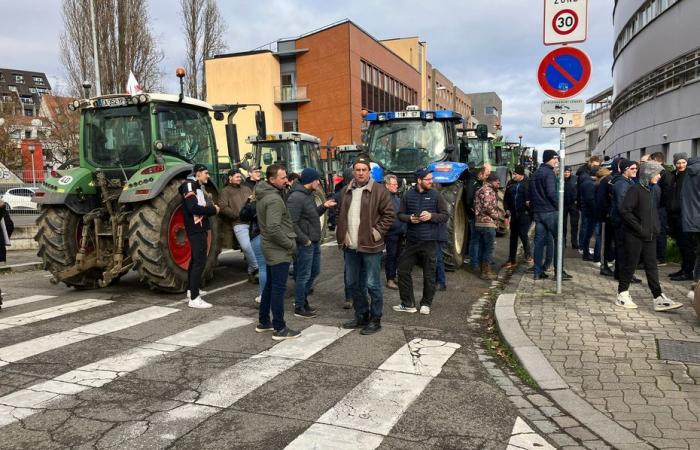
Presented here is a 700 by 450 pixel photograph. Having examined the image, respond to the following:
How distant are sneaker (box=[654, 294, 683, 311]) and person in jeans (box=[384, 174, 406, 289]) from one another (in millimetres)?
3363

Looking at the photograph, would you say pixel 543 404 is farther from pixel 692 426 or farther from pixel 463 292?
pixel 463 292

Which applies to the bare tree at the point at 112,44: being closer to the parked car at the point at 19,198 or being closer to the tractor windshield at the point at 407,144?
the parked car at the point at 19,198

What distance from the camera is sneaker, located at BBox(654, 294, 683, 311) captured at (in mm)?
6345

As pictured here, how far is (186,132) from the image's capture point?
862cm

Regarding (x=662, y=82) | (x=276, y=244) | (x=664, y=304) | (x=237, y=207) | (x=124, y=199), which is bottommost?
(x=664, y=304)

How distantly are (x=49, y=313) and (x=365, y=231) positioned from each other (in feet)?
13.8

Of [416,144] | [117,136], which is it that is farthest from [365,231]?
[416,144]

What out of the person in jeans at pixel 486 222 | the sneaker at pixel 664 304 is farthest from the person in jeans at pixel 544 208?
the sneaker at pixel 664 304

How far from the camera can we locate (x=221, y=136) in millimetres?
12477

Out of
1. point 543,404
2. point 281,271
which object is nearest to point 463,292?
point 281,271

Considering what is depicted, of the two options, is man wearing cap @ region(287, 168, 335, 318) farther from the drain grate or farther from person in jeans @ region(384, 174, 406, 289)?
the drain grate

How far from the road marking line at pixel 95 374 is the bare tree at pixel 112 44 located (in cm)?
2194

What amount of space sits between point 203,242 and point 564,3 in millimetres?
5536

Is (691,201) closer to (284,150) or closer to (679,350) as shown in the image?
(679,350)
